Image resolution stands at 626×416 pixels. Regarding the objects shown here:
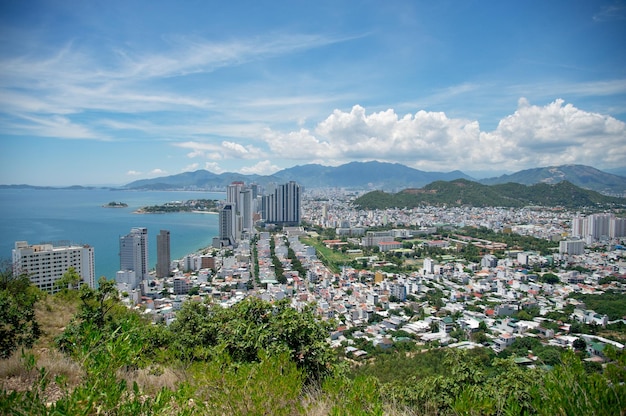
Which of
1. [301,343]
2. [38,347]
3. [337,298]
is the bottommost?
[337,298]

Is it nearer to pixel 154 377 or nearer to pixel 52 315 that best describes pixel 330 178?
pixel 52 315

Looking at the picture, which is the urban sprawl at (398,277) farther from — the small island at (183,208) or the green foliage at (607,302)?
the small island at (183,208)

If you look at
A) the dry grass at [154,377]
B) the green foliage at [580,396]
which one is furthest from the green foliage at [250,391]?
the green foliage at [580,396]

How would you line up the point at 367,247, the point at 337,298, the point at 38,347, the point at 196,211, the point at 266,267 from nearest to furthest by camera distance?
the point at 38,347, the point at 337,298, the point at 266,267, the point at 367,247, the point at 196,211

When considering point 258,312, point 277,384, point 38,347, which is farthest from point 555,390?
point 38,347

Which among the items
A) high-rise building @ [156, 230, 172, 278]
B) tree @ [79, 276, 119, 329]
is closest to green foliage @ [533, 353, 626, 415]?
tree @ [79, 276, 119, 329]

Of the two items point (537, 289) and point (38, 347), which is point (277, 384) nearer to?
point (38, 347)
